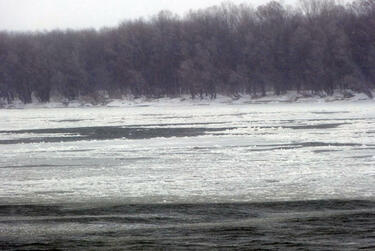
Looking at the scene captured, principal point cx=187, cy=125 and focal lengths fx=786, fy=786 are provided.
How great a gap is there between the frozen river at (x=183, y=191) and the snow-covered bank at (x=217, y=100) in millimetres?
55523

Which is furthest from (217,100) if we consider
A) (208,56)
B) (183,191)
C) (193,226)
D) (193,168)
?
(193,226)

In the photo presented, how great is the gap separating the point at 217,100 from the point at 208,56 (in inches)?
551

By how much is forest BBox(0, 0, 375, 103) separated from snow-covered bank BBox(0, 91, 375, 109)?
7.10ft

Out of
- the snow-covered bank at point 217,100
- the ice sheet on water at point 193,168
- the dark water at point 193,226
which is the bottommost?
the snow-covered bank at point 217,100

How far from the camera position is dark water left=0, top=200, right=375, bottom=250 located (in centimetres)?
923

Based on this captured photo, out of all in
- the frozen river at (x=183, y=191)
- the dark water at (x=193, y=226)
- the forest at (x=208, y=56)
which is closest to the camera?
the dark water at (x=193, y=226)

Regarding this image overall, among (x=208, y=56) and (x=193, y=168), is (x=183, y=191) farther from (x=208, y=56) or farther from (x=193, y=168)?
(x=208, y=56)

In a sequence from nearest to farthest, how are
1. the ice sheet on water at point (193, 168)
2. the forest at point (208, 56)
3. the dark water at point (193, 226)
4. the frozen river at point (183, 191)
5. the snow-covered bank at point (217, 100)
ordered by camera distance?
the dark water at point (193, 226), the frozen river at point (183, 191), the ice sheet on water at point (193, 168), the snow-covered bank at point (217, 100), the forest at point (208, 56)

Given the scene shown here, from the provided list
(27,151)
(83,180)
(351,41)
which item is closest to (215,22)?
(351,41)

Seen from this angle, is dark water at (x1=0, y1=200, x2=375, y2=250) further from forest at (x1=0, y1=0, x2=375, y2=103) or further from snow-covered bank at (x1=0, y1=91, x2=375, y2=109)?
forest at (x1=0, y1=0, x2=375, y2=103)

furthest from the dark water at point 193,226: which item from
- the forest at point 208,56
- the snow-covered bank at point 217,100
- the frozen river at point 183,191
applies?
the forest at point 208,56

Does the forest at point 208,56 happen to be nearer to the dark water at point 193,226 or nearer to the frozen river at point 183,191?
the frozen river at point 183,191

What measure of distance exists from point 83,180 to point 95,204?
3.31m

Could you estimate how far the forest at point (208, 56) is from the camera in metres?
96.2
